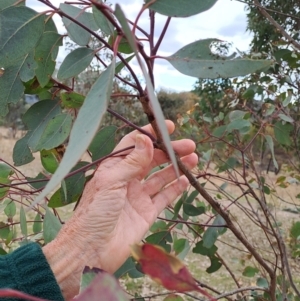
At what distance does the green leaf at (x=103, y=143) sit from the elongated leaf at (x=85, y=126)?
434 mm

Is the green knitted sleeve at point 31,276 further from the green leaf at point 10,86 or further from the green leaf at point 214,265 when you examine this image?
the green leaf at point 214,265

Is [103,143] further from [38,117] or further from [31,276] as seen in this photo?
[31,276]

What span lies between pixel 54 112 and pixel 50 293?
1.08ft

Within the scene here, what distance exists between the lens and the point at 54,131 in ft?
2.37

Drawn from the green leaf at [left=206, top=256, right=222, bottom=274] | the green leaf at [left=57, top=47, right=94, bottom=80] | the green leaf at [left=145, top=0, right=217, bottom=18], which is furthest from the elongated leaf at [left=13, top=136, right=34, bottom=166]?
the green leaf at [left=206, top=256, right=222, bottom=274]

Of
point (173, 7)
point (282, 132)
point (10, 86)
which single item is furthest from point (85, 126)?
point (282, 132)

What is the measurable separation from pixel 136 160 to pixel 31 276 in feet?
0.94

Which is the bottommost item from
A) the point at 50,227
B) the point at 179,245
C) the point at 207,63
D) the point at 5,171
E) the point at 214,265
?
the point at 214,265

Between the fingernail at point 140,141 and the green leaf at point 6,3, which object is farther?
the fingernail at point 140,141

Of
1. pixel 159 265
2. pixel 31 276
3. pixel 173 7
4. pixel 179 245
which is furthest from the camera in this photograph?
pixel 179 245

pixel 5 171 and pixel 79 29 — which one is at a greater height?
pixel 79 29

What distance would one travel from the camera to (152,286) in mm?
4047

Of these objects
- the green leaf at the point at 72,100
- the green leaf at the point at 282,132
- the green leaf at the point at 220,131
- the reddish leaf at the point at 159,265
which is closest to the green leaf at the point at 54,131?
the green leaf at the point at 72,100

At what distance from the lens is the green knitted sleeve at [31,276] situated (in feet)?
2.56
